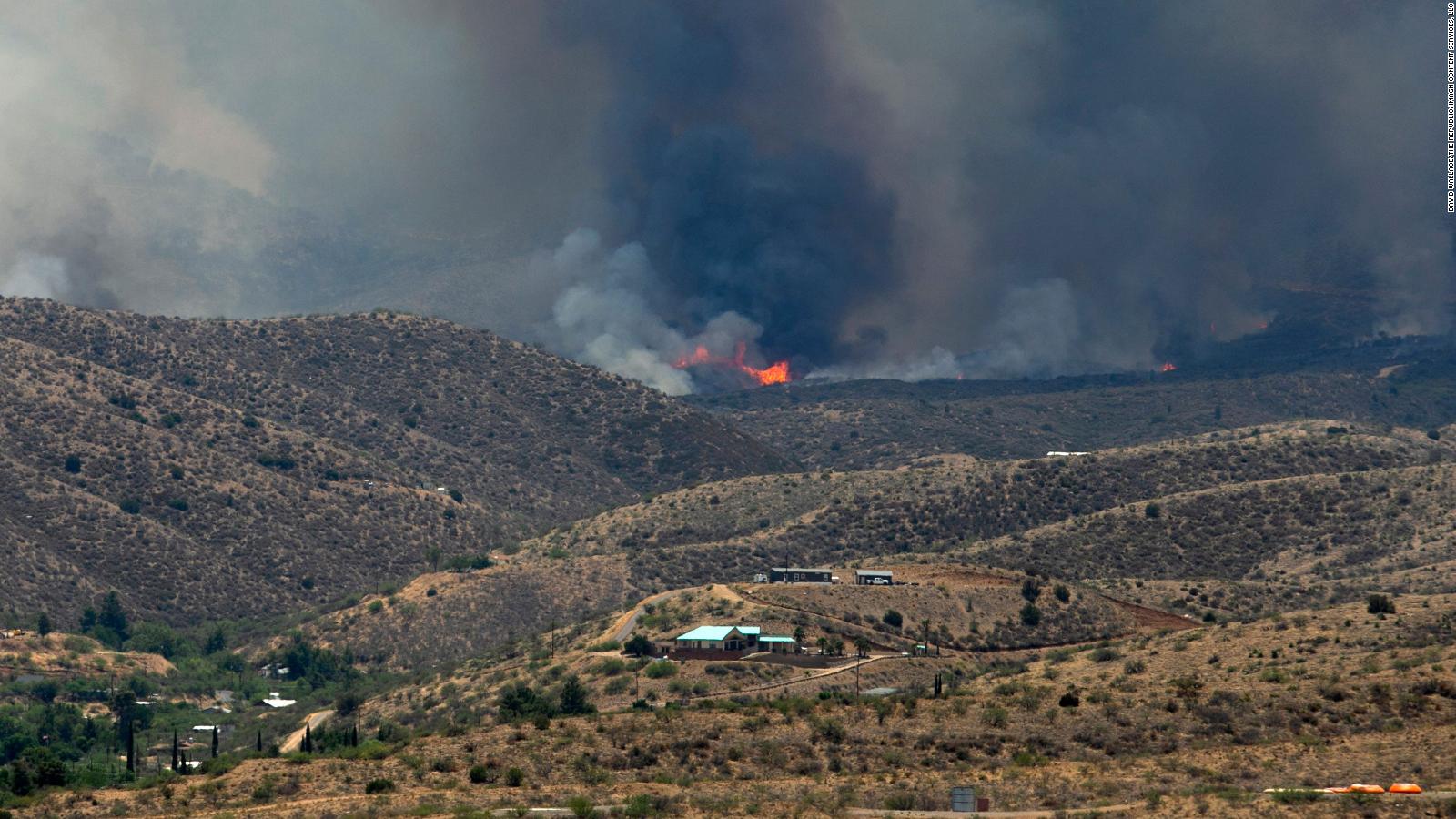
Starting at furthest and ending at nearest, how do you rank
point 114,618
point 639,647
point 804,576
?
point 114,618 → point 804,576 → point 639,647

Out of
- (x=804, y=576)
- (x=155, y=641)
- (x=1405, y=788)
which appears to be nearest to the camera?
(x=1405, y=788)

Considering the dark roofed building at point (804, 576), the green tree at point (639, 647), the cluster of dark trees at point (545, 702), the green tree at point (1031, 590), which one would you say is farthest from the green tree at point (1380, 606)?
the dark roofed building at point (804, 576)

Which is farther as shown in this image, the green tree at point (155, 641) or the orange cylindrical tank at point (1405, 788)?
the green tree at point (155, 641)

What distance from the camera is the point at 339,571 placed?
181000 millimetres

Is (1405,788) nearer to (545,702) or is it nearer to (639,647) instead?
(545,702)

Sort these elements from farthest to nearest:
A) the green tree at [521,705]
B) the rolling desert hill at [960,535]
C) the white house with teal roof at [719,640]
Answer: the rolling desert hill at [960,535]
the white house with teal roof at [719,640]
the green tree at [521,705]

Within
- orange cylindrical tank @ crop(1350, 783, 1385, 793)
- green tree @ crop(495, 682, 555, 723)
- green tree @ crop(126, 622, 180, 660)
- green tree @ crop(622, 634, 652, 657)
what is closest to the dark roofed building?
green tree @ crop(622, 634, 652, 657)

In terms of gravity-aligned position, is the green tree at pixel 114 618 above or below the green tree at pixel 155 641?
above

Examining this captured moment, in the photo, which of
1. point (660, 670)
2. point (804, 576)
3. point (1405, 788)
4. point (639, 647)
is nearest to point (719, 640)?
point (639, 647)

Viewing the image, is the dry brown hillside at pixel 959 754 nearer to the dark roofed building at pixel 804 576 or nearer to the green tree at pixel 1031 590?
the green tree at pixel 1031 590

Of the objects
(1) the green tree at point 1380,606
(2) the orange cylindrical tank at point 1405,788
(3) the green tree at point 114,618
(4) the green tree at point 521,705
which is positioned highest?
(3) the green tree at point 114,618

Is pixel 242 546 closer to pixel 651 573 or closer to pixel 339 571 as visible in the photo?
pixel 339 571

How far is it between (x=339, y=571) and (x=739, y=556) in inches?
1545

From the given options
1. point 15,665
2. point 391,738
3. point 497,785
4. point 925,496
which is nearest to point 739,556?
point 925,496
